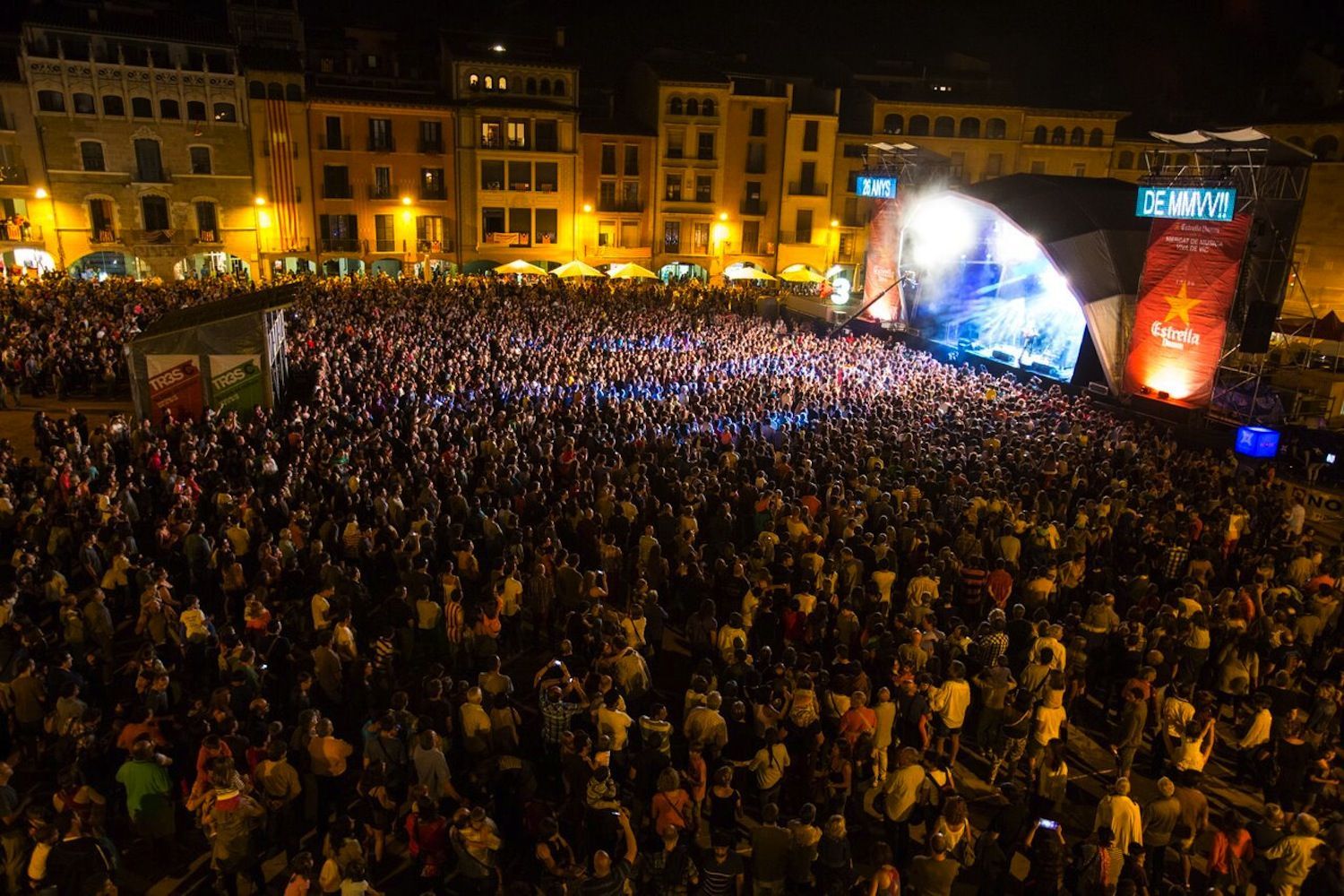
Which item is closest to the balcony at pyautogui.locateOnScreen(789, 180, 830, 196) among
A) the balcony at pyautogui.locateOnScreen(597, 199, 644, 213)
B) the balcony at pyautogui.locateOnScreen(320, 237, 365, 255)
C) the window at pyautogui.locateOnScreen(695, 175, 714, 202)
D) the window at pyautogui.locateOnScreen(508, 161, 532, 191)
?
the window at pyautogui.locateOnScreen(695, 175, 714, 202)

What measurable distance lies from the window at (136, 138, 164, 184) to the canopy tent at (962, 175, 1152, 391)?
3401cm

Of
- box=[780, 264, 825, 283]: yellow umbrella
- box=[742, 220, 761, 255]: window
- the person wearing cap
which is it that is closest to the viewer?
the person wearing cap

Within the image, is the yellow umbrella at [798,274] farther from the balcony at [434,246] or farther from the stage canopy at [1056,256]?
the balcony at [434,246]

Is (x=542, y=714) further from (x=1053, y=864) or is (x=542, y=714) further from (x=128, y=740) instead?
(x=1053, y=864)

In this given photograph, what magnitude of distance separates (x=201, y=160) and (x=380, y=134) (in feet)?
25.4

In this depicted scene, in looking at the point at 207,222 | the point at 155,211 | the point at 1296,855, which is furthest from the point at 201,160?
the point at 1296,855

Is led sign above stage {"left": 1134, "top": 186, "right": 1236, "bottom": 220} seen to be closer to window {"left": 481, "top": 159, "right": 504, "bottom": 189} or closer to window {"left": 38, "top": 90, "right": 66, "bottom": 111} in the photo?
window {"left": 481, "top": 159, "right": 504, "bottom": 189}

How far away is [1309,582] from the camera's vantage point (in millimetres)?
10992

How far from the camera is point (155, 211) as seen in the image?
38312 mm

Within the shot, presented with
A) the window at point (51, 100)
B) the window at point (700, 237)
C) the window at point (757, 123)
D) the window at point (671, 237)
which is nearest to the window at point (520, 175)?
the window at point (671, 237)

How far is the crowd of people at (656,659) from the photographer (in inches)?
251

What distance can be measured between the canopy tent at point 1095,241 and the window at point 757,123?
19.9 m

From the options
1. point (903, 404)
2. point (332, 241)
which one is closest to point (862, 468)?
point (903, 404)

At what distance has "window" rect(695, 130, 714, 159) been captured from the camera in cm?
4484
